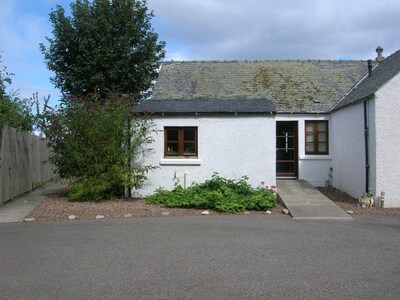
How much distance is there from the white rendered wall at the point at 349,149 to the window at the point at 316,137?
53 centimetres

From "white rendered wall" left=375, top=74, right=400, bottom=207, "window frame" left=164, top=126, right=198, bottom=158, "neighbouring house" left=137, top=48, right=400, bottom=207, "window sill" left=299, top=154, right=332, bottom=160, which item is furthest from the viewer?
"window sill" left=299, top=154, right=332, bottom=160

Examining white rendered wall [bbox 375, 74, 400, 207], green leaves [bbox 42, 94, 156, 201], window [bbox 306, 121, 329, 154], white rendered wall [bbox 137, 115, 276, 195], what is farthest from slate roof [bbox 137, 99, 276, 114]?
window [bbox 306, 121, 329, 154]

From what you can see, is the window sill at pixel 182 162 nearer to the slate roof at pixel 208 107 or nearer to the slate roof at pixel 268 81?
the slate roof at pixel 208 107

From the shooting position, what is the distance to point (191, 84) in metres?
18.7

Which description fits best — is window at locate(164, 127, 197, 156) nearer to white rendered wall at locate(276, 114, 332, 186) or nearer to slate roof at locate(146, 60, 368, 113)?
slate roof at locate(146, 60, 368, 113)

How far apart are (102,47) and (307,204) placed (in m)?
14.9

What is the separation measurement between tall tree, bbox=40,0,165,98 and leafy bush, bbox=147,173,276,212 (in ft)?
35.6

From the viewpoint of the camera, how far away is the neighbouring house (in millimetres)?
12336

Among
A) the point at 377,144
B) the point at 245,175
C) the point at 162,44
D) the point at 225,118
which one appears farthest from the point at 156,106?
the point at 162,44

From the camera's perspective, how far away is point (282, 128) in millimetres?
17734

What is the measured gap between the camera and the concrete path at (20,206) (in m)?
10.7

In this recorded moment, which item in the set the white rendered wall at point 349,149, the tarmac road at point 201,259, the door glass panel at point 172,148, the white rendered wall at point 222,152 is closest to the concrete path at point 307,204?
the tarmac road at point 201,259

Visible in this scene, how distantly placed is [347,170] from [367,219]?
15.3 feet

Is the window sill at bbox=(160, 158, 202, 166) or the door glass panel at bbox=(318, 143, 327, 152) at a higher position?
the door glass panel at bbox=(318, 143, 327, 152)
